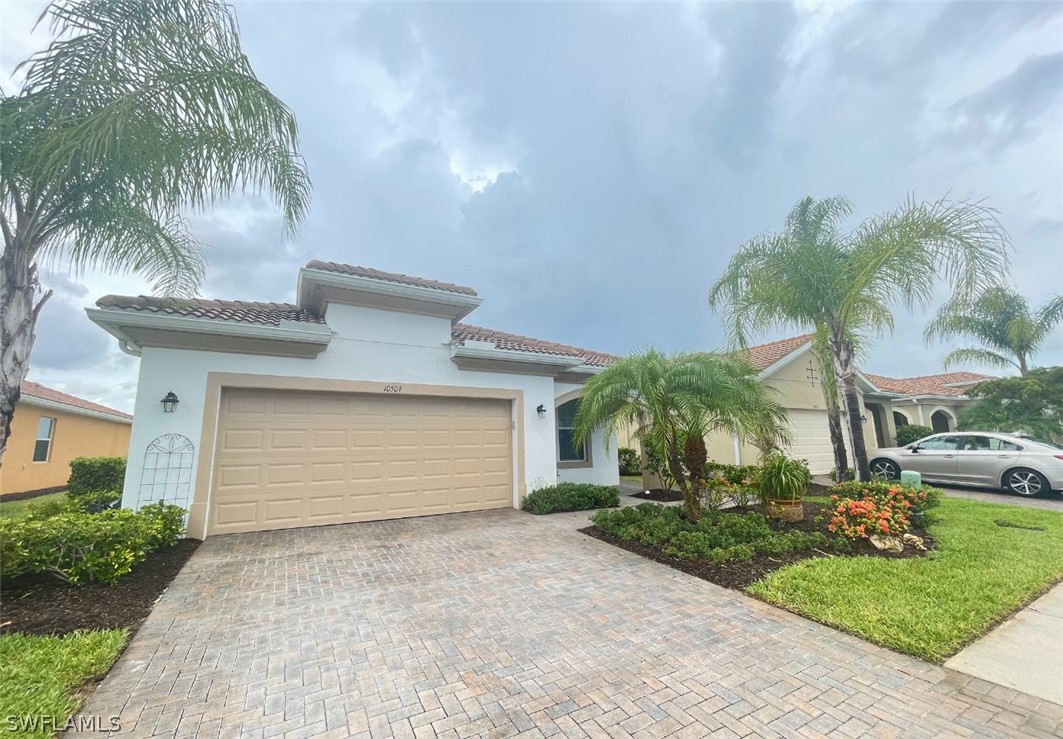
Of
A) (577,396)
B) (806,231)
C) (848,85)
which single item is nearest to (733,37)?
(848,85)

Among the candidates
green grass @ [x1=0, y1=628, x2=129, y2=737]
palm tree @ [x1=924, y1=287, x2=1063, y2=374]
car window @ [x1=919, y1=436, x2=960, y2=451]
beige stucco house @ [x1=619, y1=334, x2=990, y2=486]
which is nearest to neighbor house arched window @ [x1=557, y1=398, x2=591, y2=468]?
beige stucco house @ [x1=619, y1=334, x2=990, y2=486]

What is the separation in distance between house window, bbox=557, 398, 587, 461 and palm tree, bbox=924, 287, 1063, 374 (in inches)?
504

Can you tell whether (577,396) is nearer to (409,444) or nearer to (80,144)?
(409,444)

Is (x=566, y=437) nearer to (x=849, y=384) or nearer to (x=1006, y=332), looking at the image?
(x=849, y=384)

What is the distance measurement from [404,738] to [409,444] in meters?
6.74

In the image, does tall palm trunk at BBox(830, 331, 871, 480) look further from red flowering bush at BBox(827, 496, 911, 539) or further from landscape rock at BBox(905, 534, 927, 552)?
landscape rock at BBox(905, 534, 927, 552)

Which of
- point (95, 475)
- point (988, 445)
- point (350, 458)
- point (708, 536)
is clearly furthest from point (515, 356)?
point (988, 445)

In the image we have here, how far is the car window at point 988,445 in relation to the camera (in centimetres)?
1120

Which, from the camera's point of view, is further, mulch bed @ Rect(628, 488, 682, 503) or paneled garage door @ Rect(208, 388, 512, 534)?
mulch bed @ Rect(628, 488, 682, 503)

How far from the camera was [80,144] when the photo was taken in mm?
4402

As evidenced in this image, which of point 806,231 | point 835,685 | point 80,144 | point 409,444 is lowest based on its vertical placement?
point 835,685

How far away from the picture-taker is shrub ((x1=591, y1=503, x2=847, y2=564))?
5.87m

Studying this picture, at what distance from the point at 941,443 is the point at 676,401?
1152 cm

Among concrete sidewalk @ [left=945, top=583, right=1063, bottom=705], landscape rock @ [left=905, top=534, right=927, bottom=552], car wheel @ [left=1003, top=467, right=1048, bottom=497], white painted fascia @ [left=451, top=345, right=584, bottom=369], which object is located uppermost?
white painted fascia @ [left=451, top=345, right=584, bottom=369]
